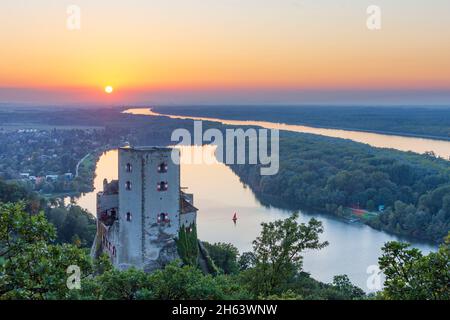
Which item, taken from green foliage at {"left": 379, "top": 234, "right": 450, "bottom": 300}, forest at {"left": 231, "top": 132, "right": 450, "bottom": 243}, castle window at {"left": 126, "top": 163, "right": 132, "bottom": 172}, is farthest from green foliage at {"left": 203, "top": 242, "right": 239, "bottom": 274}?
forest at {"left": 231, "top": 132, "right": 450, "bottom": 243}

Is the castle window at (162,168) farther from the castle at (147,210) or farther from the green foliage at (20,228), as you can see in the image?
the green foliage at (20,228)

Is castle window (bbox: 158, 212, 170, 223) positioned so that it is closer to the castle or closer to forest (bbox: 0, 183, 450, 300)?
the castle

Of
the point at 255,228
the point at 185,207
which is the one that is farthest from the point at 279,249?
the point at 255,228

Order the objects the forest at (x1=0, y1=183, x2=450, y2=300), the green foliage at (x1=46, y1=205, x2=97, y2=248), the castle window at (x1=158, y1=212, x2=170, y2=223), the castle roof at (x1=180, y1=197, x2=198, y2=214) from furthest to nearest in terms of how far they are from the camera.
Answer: the green foliage at (x1=46, y1=205, x2=97, y2=248) → the castle roof at (x1=180, y1=197, x2=198, y2=214) → the castle window at (x1=158, y1=212, x2=170, y2=223) → the forest at (x1=0, y1=183, x2=450, y2=300)
